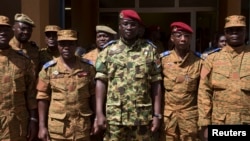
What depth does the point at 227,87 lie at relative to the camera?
3949mm

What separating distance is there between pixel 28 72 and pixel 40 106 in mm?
385

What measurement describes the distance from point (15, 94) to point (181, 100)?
1619mm

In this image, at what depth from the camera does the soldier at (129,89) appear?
397cm

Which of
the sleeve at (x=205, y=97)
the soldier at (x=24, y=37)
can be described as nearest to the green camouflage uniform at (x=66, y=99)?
the soldier at (x=24, y=37)

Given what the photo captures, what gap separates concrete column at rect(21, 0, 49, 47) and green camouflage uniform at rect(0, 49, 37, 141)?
77.9 inches

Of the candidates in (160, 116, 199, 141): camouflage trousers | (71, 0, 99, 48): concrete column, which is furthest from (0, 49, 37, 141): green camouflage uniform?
(71, 0, 99, 48): concrete column

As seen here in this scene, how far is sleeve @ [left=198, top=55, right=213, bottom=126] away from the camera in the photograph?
4031 mm

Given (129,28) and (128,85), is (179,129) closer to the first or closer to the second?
(128,85)

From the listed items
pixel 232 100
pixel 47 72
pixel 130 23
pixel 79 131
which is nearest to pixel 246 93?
pixel 232 100

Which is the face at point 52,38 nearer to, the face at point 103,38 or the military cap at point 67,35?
the face at point 103,38

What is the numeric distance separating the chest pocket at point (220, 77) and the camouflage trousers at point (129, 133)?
75 cm

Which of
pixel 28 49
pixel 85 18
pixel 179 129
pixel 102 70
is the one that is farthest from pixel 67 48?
pixel 85 18

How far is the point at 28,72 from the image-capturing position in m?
4.36

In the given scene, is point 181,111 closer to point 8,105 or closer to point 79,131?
point 79,131
